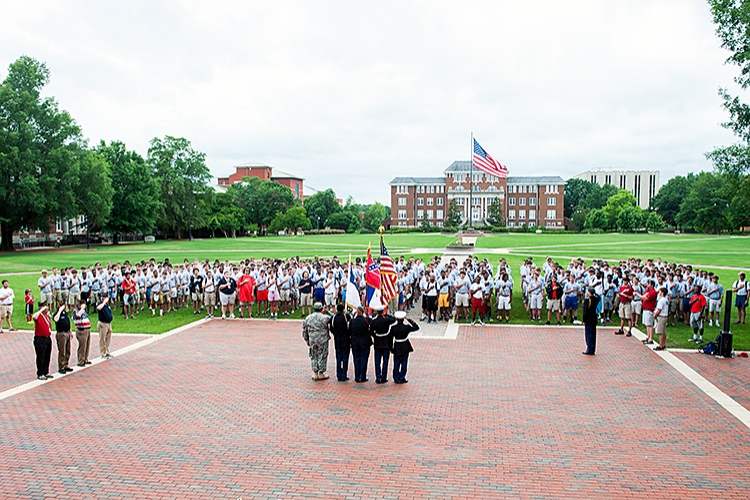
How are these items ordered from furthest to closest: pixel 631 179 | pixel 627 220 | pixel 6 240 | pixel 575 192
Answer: pixel 631 179, pixel 575 192, pixel 627 220, pixel 6 240

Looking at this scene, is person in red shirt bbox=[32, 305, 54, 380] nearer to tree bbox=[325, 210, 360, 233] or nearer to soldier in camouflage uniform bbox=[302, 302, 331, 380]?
soldier in camouflage uniform bbox=[302, 302, 331, 380]

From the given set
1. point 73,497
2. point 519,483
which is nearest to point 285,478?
point 73,497

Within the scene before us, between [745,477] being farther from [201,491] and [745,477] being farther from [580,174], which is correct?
[580,174]

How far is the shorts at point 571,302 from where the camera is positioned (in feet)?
59.8

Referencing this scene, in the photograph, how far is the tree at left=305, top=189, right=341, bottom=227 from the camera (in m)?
117

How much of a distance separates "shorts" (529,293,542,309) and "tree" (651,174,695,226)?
365 feet

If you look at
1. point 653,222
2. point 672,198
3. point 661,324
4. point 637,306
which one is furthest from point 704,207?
point 661,324

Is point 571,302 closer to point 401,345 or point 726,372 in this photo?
point 726,372

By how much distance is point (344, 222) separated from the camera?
113 m

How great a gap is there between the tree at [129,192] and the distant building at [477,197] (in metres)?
70.1

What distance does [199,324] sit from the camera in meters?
18.7

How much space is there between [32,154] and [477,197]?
92468 millimetres

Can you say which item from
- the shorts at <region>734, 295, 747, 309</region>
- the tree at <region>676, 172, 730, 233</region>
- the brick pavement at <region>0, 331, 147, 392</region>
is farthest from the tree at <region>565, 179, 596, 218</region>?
the brick pavement at <region>0, 331, 147, 392</region>

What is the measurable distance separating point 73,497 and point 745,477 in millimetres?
8904
